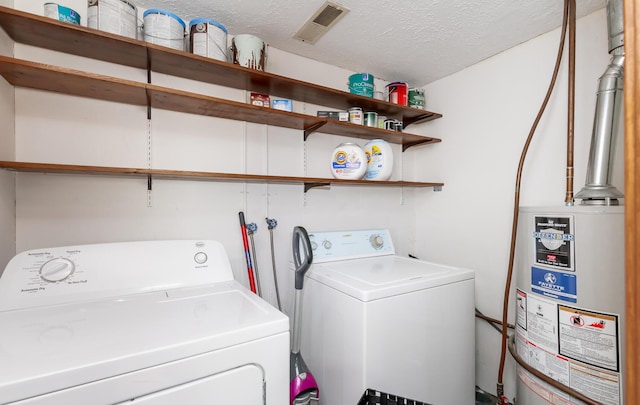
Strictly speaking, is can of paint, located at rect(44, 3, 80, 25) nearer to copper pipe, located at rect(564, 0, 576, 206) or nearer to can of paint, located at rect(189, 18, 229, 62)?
can of paint, located at rect(189, 18, 229, 62)

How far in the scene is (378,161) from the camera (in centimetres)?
204

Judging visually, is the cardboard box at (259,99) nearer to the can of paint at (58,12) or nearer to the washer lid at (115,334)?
the can of paint at (58,12)

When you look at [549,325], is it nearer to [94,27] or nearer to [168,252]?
[168,252]

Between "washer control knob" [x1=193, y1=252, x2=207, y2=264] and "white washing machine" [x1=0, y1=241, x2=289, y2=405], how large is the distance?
1 cm

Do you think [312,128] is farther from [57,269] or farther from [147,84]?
[57,269]

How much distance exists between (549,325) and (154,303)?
1.63m

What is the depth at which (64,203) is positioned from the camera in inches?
54.5

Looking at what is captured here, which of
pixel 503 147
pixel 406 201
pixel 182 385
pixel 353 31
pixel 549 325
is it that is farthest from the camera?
pixel 406 201

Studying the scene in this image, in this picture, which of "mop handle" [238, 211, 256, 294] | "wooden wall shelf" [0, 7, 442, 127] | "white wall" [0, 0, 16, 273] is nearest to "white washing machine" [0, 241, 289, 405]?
"white wall" [0, 0, 16, 273]

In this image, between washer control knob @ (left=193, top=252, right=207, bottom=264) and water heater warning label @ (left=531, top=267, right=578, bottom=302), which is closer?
water heater warning label @ (left=531, top=267, right=578, bottom=302)

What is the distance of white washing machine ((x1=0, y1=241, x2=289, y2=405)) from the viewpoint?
0.71m

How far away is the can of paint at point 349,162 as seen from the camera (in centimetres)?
194

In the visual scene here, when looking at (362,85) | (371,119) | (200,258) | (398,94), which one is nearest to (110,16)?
(200,258)

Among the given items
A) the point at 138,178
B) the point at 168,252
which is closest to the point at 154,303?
the point at 168,252
